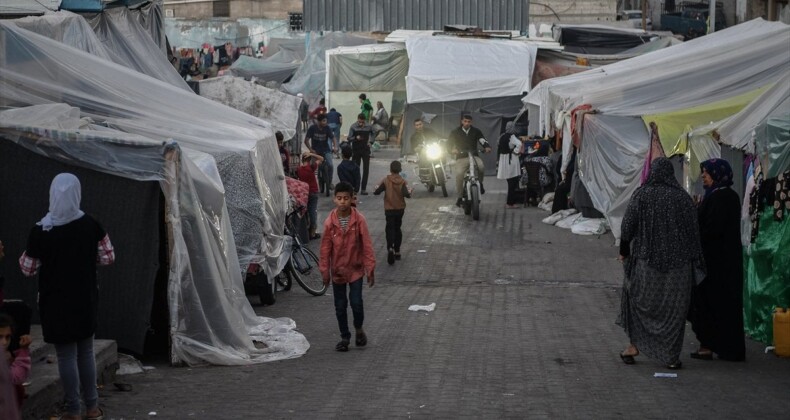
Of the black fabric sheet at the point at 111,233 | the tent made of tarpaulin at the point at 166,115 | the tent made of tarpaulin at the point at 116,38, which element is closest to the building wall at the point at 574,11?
the tent made of tarpaulin at the point at 116,38

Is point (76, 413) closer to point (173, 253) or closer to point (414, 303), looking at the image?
point (173, 253)

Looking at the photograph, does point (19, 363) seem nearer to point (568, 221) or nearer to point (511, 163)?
point (568, 221)

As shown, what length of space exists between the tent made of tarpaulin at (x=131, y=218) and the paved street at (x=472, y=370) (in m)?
0.46

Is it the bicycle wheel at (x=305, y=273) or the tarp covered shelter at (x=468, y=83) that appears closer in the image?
the bicycle wheel at (x=305, y=273)

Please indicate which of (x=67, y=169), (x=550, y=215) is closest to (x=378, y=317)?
(x=67, y=169)

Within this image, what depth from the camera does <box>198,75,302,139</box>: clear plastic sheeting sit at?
19.7 metres

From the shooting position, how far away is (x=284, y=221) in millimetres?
13344

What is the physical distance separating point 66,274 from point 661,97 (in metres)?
13.6

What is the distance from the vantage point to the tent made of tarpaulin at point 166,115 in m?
10.1

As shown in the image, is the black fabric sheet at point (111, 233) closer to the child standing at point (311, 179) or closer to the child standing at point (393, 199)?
the child standing at point (393, 199)

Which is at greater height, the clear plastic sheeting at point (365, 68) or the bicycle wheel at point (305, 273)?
the clear plastic sheeting at point (365, 68)

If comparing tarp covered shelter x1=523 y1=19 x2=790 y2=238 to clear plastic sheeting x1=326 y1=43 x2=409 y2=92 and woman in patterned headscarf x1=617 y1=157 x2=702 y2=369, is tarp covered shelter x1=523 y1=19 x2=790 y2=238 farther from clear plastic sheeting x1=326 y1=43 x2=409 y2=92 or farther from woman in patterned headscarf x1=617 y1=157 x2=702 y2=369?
clear plastic sheeting x1=326 y1=43 x2=409 y2=92

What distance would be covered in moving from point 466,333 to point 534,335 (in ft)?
2.16

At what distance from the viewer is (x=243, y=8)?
59312 mm
